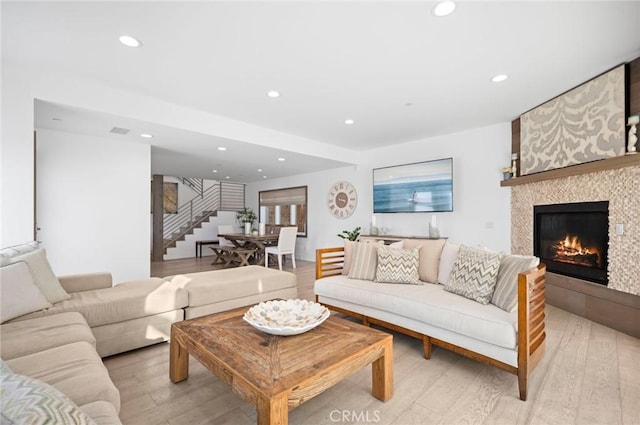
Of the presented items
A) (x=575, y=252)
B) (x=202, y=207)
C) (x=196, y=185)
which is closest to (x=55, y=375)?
(x=575, y=252)

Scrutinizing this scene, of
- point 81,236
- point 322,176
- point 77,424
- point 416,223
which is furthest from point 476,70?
point 81,236

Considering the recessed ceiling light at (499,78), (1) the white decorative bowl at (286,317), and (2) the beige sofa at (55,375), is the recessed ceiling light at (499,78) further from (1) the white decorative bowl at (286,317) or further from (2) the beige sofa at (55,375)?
(2) the beige sofa at (55,375)

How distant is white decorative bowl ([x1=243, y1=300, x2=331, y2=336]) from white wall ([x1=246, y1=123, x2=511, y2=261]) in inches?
142

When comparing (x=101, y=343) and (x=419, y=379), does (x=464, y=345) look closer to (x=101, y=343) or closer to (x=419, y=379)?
(x=419, y=379)

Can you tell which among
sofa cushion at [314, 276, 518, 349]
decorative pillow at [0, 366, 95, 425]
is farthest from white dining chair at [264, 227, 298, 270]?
decorative pillow at [0, 366, 95, 425]

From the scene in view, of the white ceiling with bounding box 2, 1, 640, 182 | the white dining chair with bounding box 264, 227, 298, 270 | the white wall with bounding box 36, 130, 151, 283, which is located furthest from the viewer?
the white dining chair with bounding box 264, 227, 298, 270

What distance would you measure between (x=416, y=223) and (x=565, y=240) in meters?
2.19

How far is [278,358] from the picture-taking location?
4.90ft

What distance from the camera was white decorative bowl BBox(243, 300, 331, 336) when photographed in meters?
1.72

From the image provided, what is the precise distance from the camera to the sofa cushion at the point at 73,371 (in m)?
1.16

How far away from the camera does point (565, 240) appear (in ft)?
11.5

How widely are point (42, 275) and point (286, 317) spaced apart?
6.19 feet

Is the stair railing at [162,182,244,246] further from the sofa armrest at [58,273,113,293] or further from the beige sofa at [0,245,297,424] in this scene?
the beige sofa at [0,245,297,424]

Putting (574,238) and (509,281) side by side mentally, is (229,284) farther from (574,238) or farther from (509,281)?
(574,238)
